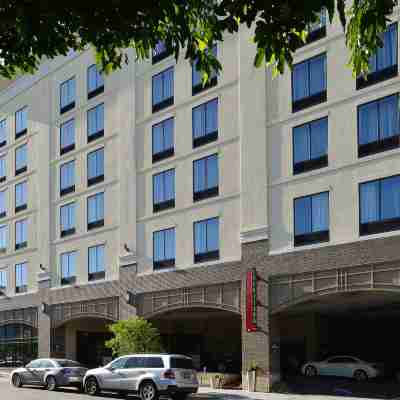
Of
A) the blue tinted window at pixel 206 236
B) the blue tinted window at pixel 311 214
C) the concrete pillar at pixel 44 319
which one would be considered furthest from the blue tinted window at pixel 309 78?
the concrete pillar at pixel 44 319

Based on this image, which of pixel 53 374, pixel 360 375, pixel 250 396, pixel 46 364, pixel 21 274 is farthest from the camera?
pixel 21 274

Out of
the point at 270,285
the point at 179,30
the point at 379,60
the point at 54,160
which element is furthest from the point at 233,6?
the point at 54,160

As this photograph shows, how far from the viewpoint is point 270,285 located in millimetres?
32594

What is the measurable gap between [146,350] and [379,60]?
16314 mm

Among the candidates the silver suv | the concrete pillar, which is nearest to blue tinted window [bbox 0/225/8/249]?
the concrete pillar

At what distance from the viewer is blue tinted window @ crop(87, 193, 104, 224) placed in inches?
1722

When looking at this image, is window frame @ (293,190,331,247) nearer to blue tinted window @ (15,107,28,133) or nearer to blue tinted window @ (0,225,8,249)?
blue tinted window @ (15,107,28,133)

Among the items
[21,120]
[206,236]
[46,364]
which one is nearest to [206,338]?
[206,236]

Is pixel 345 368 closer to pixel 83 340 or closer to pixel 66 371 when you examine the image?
pixel 66 371

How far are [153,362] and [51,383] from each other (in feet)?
25.1

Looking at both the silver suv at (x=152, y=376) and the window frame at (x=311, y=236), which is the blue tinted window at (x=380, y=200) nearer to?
the window frame at (x=311, y=236)

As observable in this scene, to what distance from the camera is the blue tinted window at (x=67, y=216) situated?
152 ft

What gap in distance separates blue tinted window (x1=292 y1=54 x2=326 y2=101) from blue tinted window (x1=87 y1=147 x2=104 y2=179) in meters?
15.1

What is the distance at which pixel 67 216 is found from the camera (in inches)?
1850
